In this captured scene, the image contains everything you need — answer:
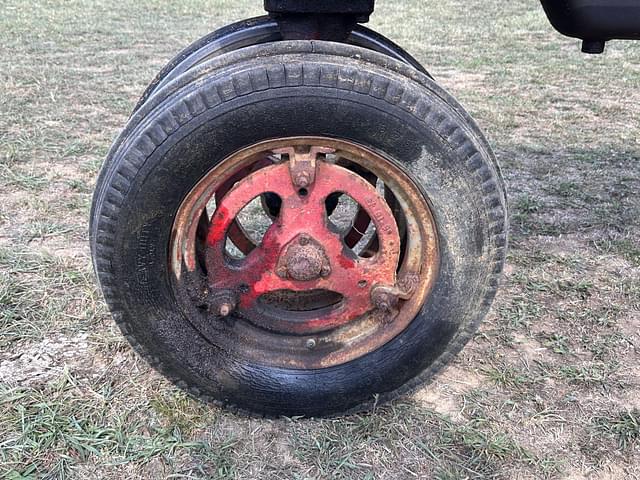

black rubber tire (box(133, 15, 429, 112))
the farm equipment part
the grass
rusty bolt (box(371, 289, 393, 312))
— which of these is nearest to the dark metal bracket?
the farm equipment part

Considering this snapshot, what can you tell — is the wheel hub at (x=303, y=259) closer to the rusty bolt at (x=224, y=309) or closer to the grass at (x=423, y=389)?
the rusty bolt at (x=224, y=309)

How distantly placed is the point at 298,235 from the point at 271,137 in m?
0.31

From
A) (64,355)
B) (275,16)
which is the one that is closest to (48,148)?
(64,355)

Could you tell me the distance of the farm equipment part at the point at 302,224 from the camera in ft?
5.78

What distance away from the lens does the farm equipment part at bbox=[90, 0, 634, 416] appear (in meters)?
1.76

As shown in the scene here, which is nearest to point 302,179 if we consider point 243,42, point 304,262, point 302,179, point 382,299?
point 302,179

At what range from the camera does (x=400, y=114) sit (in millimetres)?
1778

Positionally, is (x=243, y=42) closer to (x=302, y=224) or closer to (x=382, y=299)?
(x=302, y=224)

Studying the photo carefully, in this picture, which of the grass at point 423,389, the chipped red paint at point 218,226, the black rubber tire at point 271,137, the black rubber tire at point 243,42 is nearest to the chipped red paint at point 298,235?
the chipped red paint at point 218,226

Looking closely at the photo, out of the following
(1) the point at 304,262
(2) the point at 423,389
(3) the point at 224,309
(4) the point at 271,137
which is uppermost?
(4) the point at 271,137

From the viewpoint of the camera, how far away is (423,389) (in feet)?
7.48

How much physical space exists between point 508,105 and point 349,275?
4241mm

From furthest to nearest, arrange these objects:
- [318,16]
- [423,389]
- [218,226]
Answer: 1. [423,389]
2. [318,16]
3. [218,226]

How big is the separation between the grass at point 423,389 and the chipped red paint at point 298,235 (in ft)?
1.47
